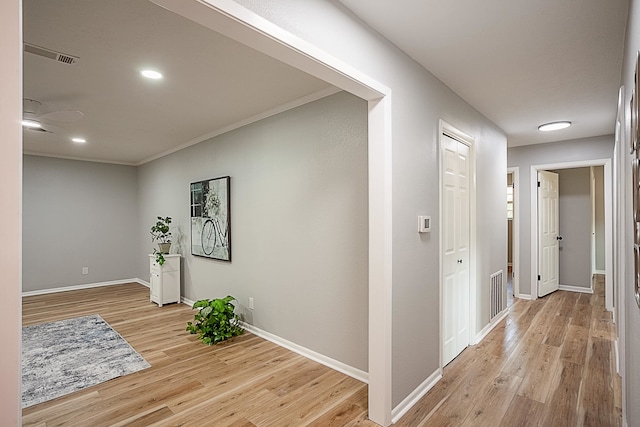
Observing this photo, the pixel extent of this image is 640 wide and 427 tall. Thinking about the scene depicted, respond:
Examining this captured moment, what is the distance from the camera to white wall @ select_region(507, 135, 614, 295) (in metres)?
4.88

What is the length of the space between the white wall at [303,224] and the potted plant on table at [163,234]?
4.10 ft

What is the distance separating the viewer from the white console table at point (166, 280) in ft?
16.1

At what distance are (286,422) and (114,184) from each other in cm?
629

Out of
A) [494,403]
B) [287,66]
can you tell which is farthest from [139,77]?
[494,403]

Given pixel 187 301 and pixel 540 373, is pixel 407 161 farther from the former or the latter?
pixel 187 301

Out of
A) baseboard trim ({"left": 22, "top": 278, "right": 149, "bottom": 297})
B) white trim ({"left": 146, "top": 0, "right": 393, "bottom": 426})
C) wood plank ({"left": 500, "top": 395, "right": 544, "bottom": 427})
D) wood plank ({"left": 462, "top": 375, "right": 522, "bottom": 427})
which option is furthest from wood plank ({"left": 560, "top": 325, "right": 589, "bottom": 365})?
baseboard trim ({"left": 22, "top": 278, "right": 149, "bottom": 297})

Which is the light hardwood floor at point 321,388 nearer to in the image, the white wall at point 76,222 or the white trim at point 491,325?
the white trim at point 491,325

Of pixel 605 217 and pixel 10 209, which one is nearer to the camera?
pixel 10 209

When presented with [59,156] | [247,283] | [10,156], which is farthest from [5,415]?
[59,156]

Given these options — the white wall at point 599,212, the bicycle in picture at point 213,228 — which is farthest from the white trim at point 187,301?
the white wall at point 599,212

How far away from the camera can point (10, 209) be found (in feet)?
2.35

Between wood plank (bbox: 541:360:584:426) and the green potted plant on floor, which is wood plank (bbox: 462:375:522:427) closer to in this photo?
wood plank (bbox: 541:360:584:426)

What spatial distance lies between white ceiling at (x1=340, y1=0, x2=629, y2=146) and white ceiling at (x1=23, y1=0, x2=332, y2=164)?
0.94 metres

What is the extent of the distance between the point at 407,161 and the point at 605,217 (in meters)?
4.21
